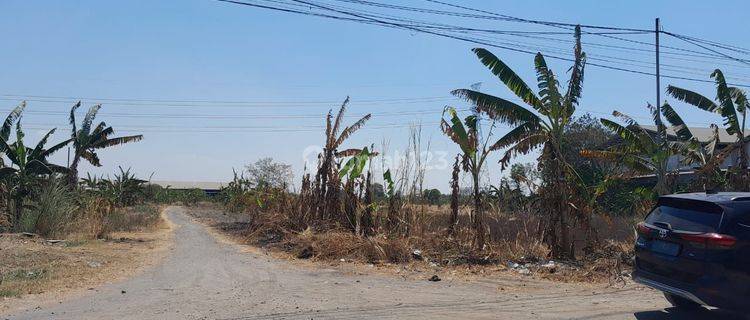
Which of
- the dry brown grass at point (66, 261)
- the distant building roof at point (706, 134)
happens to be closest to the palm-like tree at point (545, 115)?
the dry brown grass at point (66, 261)

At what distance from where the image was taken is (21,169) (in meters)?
20.9

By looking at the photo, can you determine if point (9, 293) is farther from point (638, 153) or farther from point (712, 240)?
point (638, 153)

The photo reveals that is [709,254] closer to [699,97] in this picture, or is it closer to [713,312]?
[713,312]

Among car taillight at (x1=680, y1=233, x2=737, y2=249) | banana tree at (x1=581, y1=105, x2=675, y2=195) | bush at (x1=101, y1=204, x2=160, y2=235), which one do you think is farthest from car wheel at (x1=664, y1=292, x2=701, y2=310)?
bush at (x1=101, y1=204, x2=160, y2=235)

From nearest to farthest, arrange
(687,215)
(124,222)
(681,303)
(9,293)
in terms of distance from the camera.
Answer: (687,215)
(681,303)
(9,293)
(124,222)

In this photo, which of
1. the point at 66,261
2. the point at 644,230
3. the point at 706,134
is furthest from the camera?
the point at 706,134

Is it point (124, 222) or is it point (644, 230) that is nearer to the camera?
point (644, 230)

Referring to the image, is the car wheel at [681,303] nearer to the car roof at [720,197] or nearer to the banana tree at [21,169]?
the car roof at [720,197]

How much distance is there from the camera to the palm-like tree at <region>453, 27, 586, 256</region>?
13422 mm

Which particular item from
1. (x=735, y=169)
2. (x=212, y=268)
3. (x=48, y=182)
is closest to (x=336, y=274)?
(x=212, y=268)

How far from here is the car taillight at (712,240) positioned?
6535 mm

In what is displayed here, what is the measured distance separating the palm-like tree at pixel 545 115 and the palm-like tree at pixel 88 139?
15967mm

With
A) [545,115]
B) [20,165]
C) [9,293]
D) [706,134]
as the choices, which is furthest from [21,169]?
[706,134]

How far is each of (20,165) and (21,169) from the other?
0.55ft
